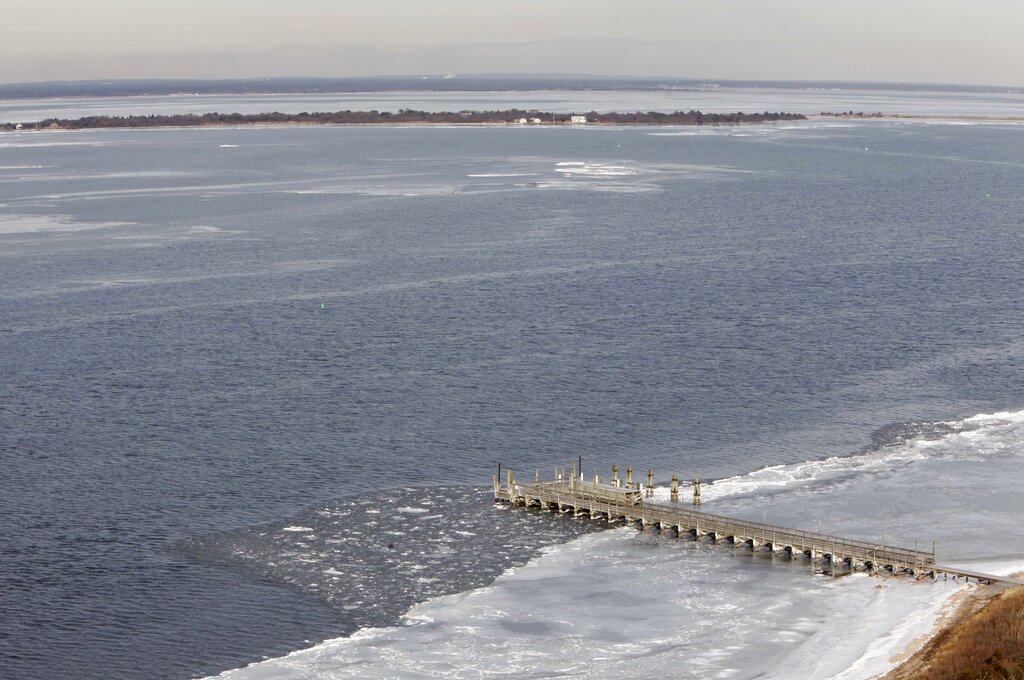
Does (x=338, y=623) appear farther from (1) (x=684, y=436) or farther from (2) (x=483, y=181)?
(2) (x=483, y=181)

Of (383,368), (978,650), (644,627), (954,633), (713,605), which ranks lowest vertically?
(644,627)

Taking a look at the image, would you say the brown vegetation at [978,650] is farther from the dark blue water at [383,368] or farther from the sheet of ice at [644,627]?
the dark blue water at [383,368]

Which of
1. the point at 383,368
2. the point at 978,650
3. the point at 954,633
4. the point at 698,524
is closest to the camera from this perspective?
the point at 978,650

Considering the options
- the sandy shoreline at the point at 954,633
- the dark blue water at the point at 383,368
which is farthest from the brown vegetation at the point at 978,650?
the dark blue water at the point at 383,368

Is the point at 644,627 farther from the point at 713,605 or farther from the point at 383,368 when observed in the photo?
the point at 383,368

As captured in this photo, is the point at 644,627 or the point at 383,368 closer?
the point at 644,627

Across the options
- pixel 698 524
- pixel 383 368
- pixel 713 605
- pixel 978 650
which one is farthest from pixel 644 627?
pixel 383 368

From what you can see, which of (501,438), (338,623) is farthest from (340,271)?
(338,623)
